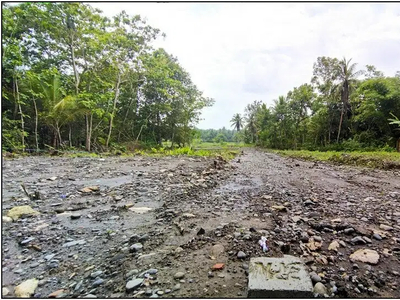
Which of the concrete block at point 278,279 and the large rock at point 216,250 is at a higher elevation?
the concrete block at point 278,279

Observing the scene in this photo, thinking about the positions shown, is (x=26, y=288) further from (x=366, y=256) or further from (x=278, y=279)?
(x=366, y=256)

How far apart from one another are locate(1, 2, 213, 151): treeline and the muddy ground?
3.80 meters

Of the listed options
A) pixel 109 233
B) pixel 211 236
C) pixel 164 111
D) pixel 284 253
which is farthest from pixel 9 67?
pixel 164 111

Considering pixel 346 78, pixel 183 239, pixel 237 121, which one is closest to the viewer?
pixel 183 239

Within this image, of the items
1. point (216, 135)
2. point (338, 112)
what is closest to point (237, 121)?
point (216, 135)

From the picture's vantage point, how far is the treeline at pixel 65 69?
23.1 feet

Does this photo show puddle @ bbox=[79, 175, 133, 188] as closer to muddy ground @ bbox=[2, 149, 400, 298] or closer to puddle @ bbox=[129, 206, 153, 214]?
muddy ground @ bbox=[2, 149, 400, 298]

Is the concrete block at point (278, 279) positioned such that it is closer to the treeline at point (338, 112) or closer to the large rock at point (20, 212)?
the large rock at point (20, 212)

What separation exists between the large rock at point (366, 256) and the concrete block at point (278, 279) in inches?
20.4

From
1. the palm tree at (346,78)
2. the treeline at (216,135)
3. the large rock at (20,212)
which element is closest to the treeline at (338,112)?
the palm tree at (346,78)

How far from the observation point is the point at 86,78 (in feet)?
36.1

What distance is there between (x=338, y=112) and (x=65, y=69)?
75.7 ft

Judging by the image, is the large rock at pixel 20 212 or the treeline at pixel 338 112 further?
the treeline at pixel 338 112

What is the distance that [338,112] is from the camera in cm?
2225
